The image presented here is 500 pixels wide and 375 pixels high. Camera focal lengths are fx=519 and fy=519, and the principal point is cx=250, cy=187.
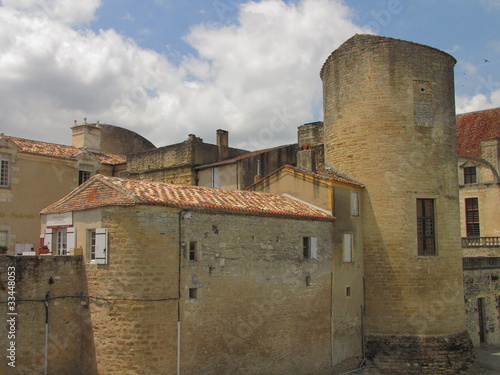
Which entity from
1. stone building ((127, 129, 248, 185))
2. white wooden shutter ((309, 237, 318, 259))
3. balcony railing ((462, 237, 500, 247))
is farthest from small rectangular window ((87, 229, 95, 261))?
balcony railing ((462, 237, 500, 247))

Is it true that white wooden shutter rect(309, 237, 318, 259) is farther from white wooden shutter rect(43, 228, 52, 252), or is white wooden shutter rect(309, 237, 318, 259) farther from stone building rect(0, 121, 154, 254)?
stone building rect(0, 121, 154, 254)

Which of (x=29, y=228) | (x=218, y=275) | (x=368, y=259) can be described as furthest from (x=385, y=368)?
(x=29, y=228)

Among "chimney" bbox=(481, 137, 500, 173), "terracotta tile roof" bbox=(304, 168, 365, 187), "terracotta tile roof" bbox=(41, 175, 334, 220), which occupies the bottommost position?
"terracotta tile roof" bbox=(41, 175, 334, 220)

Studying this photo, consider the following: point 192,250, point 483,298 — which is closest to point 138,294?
point 192,250

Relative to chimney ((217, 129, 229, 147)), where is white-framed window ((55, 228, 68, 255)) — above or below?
below

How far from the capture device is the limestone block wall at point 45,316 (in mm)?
13258

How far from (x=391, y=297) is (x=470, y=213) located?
50.7 feet

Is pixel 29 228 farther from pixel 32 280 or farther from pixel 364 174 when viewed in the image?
pixel 364 174

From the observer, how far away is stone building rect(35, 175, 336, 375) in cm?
1327

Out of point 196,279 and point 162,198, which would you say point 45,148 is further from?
point 196,279

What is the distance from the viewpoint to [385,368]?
61.7ft

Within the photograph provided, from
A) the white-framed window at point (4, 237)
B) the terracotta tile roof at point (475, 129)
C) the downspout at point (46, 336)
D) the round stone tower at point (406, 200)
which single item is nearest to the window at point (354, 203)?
the round stone tower at point (406, 200)

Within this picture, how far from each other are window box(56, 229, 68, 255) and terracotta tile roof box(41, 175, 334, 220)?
0.66m

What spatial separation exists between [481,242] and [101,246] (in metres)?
22.9
